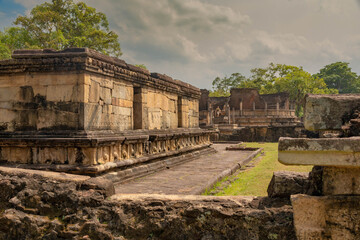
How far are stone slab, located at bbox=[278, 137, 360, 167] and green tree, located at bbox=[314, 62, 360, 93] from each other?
7334 centimetres

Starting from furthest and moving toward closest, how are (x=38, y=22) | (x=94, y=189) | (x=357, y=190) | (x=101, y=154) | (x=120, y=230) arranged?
(x=38, y=22) → (x=101, y=154) → (x=94, y=189) → (x=120, y=230) → (x=357, y=190)

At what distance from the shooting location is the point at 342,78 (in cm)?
6738

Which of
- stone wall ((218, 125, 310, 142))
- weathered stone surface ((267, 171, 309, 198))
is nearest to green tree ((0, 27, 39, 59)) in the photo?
stone wall ((218, 125, 310, 142))

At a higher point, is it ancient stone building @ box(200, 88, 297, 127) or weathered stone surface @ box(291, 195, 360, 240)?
ancient stone building @ box(200, 88, 297, 127)

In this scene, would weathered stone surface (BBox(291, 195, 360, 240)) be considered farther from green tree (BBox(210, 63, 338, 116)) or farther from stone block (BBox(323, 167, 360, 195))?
green tree (BBox(210, 63, 338, 116))

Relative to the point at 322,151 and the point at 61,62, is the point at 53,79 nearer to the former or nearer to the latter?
the point at 61,62

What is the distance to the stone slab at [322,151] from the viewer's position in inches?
69.2

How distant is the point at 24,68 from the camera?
595 cm

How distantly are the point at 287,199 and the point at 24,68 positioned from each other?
5669 mm

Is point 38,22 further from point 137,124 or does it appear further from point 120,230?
point 120,230

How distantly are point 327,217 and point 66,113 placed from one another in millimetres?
5030

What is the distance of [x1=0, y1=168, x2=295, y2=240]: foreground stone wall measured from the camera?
7.67ft

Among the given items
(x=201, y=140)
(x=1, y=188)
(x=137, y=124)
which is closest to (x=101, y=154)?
(x=137, y=124)

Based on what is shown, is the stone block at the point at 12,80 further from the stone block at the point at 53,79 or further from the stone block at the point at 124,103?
the stone block at the point at 124,103
